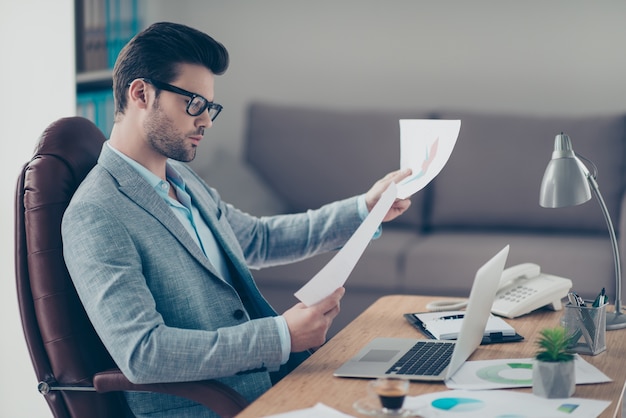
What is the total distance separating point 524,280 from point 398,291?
1.38 meters

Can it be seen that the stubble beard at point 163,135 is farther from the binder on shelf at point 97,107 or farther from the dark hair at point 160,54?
the binder on shelf at point 97,107

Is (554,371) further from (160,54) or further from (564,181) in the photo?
(160,54)

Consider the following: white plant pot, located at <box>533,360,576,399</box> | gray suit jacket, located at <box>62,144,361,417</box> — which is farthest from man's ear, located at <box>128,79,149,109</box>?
white plant pot, located at <box>533,360,576,399</box>

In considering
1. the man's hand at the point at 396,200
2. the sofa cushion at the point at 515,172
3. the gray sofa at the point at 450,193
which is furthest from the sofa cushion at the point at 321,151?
the man's hand at the point at 396,200

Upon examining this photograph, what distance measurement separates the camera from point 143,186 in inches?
65.6

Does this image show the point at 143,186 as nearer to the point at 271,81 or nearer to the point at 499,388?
the point at 499,388

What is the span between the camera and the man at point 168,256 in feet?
4.83

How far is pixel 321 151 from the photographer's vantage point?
3984mm

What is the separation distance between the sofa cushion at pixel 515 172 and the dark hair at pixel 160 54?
221 centimetres

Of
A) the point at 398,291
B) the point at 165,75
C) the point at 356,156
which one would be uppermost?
the point at 165,75

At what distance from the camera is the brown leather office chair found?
157 centimetres

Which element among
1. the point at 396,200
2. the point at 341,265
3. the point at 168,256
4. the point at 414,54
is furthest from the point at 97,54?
the point at 341,265

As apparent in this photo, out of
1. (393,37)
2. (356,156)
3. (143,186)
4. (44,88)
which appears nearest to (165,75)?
(143,186)

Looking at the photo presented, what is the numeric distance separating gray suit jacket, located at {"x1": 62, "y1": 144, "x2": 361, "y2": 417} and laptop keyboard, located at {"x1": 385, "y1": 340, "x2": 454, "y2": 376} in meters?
0.23
